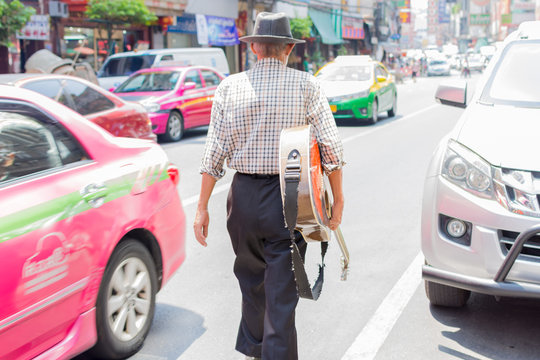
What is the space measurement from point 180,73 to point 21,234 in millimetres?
→ 11832

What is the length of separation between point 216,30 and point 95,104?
22.1m

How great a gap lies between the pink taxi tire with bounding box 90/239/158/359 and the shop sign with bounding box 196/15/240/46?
25559 mm

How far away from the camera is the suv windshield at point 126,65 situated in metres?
18.2

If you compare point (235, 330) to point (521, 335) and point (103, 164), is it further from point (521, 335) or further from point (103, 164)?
point (521, 335)

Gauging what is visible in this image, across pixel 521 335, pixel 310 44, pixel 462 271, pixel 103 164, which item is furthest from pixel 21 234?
pixel 310 44

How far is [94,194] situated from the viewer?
345 centimetres

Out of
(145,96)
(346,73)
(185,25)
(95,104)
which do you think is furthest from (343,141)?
(185,25)

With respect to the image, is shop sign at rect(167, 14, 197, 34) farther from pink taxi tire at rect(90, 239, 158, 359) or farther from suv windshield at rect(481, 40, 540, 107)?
pink taxi tire at rect(90, 239, 158, 359)

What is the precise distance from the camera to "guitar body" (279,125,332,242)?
9.36ft

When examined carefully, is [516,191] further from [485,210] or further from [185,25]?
[185,25]

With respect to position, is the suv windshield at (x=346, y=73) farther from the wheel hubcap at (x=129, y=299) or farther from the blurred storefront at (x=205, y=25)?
the wheel hubcap at (x=129, y=299)

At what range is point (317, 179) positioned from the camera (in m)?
2.95

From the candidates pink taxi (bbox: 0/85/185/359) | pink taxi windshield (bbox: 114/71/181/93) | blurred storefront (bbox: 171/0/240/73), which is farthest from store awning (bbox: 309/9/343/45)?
pink taxi (bbox: 0/85/185/359)

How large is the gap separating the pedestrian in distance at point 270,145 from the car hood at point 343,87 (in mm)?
12933
